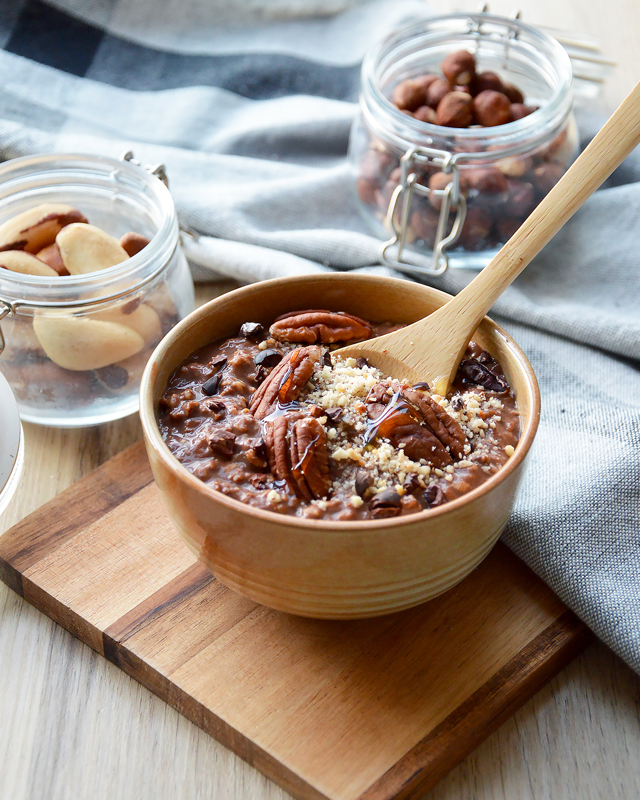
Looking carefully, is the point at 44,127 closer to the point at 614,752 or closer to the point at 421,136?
the point at 421,136

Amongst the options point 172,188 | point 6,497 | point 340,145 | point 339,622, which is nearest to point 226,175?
point 172,188

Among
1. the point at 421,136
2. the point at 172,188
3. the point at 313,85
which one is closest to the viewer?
the point at 421,136

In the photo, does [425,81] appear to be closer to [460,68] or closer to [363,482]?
[460,68]

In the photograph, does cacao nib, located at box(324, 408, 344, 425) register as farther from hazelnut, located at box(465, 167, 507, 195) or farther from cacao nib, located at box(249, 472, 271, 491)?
hazelnut, located at box(465, 167, 507, 195)

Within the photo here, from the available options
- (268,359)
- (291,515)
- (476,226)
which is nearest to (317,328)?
(268,359)

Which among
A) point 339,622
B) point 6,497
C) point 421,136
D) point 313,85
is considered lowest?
point 6,497

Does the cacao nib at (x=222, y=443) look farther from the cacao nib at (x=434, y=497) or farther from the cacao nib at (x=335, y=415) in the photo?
the cacao nib at (x=434, y=497)
